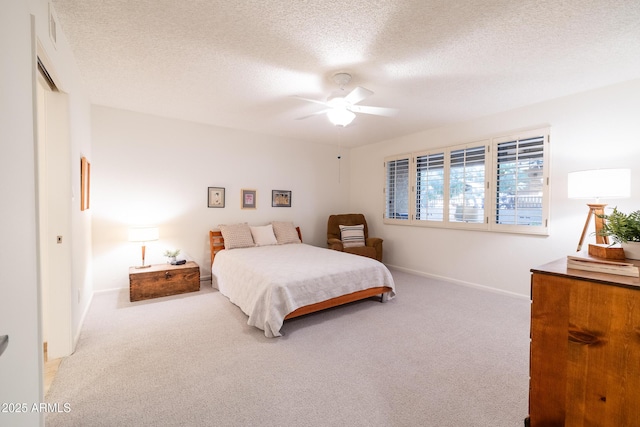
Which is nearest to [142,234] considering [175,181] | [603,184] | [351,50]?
[175,181]

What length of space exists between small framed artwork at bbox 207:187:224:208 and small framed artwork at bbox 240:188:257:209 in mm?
374

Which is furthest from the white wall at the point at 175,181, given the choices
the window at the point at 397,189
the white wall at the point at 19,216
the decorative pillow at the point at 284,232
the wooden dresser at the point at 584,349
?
the wooden dresser at the point at 584,349

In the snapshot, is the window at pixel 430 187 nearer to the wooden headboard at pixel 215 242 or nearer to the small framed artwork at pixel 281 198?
the small framed artwork at pixel 281 198

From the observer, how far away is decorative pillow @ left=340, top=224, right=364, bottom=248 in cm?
525

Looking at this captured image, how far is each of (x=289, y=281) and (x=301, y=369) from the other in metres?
0.88

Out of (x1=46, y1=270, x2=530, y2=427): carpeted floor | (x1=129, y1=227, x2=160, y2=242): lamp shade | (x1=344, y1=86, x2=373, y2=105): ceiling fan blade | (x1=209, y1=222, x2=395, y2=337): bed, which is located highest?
(x1=344, y1=86, x2=373, y2=105): ceiling fan blade

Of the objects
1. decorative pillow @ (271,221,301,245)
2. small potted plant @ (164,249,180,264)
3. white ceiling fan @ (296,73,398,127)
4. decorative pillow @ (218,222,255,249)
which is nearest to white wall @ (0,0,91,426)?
white ceiling fan @ (296,73,398,127)

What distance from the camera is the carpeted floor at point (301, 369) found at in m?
1.71

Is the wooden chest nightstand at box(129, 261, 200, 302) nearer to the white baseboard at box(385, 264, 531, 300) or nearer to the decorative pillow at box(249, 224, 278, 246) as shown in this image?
the decorative pillow at box(249, 224, 278, 246)

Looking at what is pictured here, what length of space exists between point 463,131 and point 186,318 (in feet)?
15.2

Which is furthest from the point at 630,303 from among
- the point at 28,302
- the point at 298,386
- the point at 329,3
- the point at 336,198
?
the point at 336,198

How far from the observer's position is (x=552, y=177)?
137 inches

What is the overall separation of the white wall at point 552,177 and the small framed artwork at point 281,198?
2138 mm

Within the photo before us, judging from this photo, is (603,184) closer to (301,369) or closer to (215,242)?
(301,369)
